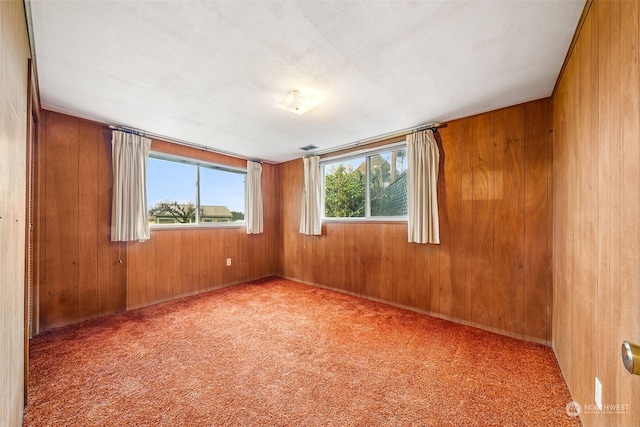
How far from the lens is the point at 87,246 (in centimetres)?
279

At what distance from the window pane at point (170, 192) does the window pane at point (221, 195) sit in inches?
6.5

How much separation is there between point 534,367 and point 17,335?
3240 millimetres

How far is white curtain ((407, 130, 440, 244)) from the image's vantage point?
9.25 feet

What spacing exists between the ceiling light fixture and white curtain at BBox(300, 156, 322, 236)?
1.82m

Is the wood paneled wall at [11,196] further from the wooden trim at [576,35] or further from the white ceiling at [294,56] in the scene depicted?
the wooden trim at [576,35]

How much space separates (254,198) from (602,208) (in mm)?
4044

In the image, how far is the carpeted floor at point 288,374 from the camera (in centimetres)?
144

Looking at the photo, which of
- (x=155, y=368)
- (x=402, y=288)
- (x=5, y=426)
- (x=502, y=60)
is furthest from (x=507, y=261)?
(x=5, y=426)

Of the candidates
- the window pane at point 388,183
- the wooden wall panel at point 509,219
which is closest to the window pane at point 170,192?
the window pane at point 388,183

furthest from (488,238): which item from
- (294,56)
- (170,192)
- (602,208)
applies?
(170,192)

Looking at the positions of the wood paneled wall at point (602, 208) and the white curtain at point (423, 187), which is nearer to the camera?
the wood paneled wall at point (602, 208)

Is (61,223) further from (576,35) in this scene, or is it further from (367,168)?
(576,35)

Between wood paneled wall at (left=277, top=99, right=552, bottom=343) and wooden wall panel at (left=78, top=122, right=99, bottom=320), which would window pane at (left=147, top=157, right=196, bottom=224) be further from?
wood paneled wall at (left=277, top=99, right=552, bottom=343)

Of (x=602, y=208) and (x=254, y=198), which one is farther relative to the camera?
(x=254, y=198)
